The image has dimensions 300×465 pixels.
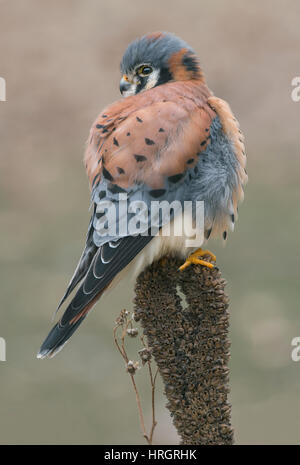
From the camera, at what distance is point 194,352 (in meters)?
2.20

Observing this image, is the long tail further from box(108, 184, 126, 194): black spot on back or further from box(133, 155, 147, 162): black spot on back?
box(133, 155, 147, 162): black spot on back

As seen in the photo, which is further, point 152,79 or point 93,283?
point 152,79

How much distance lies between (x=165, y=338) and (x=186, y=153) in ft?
2.18

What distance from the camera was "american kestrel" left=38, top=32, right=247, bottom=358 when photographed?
2.30 m

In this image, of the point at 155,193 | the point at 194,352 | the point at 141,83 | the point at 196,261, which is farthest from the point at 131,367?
the point at 141,83

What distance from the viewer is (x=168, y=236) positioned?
2439mm

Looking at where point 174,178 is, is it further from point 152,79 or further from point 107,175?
point 152,79

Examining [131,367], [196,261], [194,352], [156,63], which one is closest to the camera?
[131,367]

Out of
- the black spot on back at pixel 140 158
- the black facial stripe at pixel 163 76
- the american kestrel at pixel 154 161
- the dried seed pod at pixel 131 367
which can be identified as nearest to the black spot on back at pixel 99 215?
the american kestrel at pixel 154 161

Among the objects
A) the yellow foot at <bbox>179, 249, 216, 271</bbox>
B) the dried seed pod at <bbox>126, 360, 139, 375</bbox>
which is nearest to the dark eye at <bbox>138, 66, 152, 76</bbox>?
the yellow foot at <bbox>179, 249, 216, 271</bbox>

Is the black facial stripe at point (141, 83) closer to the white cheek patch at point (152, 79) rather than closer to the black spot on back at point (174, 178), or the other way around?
the white cheek patch at point (152, 79)

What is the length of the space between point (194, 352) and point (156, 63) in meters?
1.13
